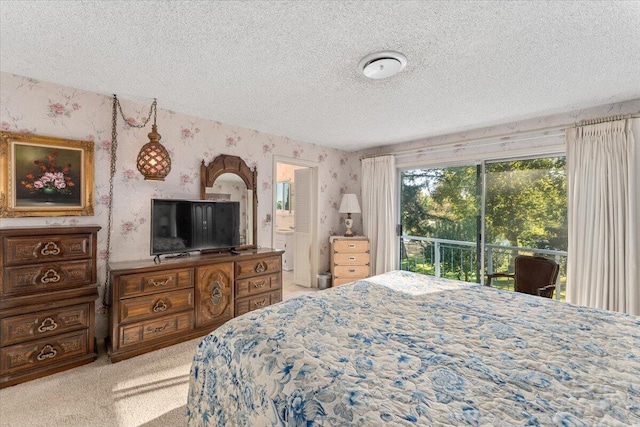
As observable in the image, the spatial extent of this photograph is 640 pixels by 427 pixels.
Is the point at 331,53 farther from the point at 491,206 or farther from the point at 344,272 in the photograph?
the point at 344,272

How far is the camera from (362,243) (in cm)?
469

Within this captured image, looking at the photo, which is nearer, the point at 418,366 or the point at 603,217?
the point at 418,366

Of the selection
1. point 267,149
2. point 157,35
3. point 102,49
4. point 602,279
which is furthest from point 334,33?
point 602,279

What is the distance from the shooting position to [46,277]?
2295mm

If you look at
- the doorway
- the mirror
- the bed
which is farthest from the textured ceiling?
the mirror

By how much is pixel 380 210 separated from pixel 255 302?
2.42 m

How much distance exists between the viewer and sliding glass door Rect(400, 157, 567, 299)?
339 centimetres

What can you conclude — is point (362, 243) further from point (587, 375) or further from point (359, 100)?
point (587, 375)

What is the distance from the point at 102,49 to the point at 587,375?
3.11m

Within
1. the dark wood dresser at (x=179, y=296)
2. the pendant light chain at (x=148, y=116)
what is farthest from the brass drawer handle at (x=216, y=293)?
the pendant light chain at (x=148, y=116)

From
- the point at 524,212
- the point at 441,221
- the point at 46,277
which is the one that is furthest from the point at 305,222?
the point at 46,277

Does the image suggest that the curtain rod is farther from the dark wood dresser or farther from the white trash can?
the dark wood dresser

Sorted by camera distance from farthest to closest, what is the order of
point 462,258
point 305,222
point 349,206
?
point 305,222 < point 349,206 < point 462,258

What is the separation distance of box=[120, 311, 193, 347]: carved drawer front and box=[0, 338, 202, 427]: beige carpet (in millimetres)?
171
